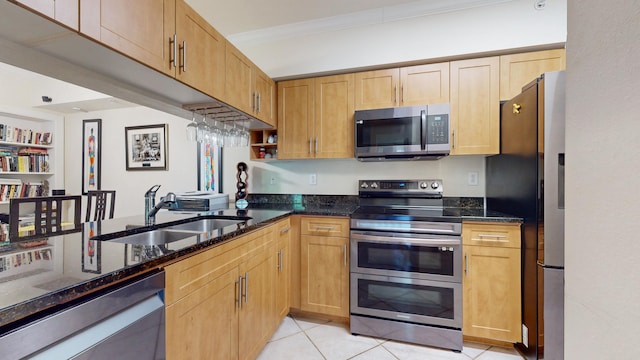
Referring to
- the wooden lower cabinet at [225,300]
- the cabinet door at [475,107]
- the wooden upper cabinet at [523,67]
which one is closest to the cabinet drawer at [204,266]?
the wooden lower cabinet at [225,300]

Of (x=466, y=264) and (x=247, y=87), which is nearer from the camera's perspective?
(x=466, y=264)

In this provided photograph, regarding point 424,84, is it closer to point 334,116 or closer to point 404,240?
point 334,116

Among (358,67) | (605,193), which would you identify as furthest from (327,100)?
(605,193)

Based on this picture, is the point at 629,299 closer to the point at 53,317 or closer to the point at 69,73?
the point at 53,317

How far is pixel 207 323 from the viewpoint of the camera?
1223 millimetres

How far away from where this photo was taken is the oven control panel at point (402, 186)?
2.42 meters

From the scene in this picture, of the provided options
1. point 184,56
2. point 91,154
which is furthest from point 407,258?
point 91,154

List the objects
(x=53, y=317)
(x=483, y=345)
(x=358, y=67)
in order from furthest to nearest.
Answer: (x=358, y=67), (x=483, y=345), (x=53, y=317)

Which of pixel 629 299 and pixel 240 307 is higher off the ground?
pixel 629 299

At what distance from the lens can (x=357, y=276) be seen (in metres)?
2.07

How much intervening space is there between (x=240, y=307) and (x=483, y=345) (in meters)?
1.80

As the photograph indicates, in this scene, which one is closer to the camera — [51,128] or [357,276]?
[357,276]

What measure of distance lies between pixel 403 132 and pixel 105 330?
7.00 feet

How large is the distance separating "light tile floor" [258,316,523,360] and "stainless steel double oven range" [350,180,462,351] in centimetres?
6
